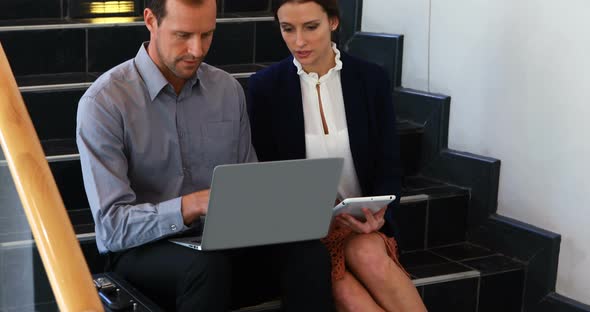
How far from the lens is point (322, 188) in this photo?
2.22m

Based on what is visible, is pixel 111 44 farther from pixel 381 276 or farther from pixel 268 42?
pixel 381 276

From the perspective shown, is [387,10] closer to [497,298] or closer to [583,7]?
[583,7]

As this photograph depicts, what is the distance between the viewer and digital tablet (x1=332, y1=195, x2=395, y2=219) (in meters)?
2.45

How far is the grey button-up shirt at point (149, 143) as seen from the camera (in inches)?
89.0

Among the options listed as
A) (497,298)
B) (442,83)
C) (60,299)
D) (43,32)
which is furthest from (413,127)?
(60,299)

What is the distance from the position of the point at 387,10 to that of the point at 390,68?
9.1 inches

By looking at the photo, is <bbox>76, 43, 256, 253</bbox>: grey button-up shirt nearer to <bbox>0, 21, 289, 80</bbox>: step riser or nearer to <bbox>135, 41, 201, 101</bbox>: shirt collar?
<bbox>135, 41, 201, 101</bbox>: shirt collar

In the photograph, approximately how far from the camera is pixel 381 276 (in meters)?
2.58

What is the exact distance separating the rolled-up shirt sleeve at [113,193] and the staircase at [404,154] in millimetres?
511

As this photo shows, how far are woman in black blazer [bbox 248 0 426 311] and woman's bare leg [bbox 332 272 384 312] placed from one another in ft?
0.04

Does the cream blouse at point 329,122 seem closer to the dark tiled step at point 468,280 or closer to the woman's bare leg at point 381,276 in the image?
the woman's bare leg at point 381,276

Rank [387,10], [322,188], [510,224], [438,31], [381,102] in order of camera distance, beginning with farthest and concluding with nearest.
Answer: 1. [387,10]
2. [438,31]
3. [510,224]
4. [381,102]
5. [322,188]

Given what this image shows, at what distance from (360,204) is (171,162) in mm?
499

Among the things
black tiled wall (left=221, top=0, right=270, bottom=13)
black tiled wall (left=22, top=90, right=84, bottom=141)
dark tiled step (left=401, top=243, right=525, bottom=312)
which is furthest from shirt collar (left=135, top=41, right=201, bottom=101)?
black tiled wall (left=221, top=0, right=270, bottom=13)
